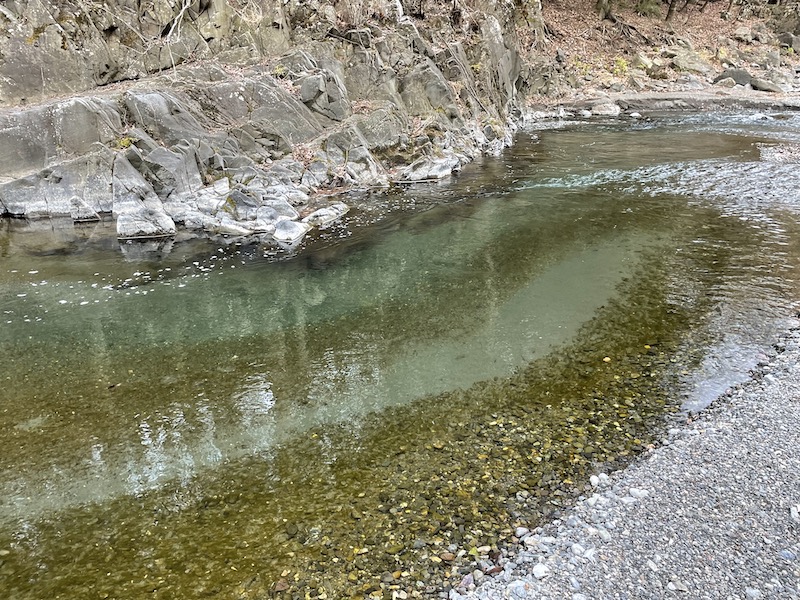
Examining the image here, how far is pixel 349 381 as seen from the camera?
8.69m

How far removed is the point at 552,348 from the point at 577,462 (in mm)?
3207

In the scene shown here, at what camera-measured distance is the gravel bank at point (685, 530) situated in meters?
4.68

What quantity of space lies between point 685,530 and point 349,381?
17.2 ft

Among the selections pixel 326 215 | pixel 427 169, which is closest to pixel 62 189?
pixel 326 215

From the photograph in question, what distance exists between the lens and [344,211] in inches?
704

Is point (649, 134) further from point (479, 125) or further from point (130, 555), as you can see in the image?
point (130, 555)

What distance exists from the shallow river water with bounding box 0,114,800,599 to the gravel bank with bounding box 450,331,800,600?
1.20ft

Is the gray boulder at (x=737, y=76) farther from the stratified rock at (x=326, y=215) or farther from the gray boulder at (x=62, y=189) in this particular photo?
the gray boulder at (x=62, y=189)

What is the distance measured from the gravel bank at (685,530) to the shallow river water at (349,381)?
36cm

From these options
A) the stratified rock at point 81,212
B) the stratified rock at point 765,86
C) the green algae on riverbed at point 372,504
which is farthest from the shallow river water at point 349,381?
the stratified rock at point 765,86

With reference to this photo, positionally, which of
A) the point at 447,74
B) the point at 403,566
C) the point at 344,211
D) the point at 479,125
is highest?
the point at 447,74

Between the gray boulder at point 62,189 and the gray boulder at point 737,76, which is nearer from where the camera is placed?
the gray boulder at point 62,189

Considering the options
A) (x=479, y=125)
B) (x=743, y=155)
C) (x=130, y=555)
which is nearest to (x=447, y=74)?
(x=479, y=125)

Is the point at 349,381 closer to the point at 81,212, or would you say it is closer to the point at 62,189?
the point at 81,212
